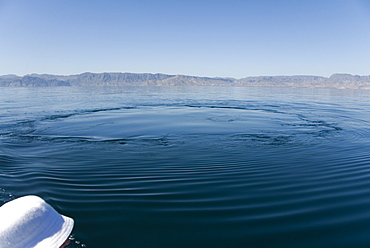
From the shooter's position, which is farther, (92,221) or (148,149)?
(148,149)

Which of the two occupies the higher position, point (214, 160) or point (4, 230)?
point (4, 230)

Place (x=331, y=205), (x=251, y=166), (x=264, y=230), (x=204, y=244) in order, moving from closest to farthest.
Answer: (x=204, y=244) < (x=264, y=230) < (x=331, y=205) < (x=251, y=166)

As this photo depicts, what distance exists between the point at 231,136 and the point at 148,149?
518 centimetres

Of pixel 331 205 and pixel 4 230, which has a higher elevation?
pixel 4 230

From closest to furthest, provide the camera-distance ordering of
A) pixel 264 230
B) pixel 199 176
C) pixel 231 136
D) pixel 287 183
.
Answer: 1. pixel 264 230
2. pixel 287 183
3. pixel 199 176
4. pixel 231 136

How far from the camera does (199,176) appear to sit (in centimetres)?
765

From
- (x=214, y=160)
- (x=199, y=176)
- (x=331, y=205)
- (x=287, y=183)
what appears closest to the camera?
(x=331, y=205)

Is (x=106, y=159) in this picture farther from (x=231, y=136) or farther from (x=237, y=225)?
(x=231, y=136)

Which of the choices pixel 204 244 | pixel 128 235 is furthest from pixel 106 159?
pixel 204 244

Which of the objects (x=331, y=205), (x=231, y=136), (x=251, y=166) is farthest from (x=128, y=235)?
(x=231, y=136)

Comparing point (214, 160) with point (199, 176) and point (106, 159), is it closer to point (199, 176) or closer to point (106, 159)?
point (199, 176)

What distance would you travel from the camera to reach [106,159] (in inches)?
373

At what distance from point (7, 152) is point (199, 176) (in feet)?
28.4

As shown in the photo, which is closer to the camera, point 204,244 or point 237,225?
point 204,244
